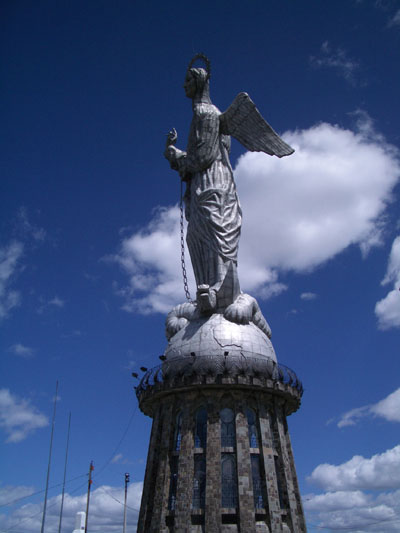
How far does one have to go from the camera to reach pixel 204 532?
2873cm

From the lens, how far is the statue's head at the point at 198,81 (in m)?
42.2

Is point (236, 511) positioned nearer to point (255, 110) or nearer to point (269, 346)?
point (269, 346)

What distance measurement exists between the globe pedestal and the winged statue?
196 cm

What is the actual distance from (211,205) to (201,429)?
16.1 meters

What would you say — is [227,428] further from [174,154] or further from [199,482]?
[174,154]

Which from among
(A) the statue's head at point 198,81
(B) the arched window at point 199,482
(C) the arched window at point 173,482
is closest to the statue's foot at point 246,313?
(B) the arched window at point 199,482

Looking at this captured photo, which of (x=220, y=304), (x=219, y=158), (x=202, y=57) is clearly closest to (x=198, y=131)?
(x=219, y=158)

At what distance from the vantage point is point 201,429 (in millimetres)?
32625

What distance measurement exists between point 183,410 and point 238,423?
366 cm

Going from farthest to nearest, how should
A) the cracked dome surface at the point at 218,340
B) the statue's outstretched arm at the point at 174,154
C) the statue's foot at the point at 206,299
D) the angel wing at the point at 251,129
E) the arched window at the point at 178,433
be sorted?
the statue's outstretched arm at the point at 174,154, the angel wing at the point at 251,129, the statue's foot at the point at 206,299, the cracked dome surface at the point at 218,340, the arched window at the point at 178,433

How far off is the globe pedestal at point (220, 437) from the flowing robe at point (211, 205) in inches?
136

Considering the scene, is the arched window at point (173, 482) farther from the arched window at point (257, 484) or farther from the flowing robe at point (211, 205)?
the flowing robe at point (211, 205)

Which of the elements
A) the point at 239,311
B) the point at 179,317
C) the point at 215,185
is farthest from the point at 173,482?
the point at 215,185

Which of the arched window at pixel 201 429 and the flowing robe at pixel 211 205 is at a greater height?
the flowing robe at pixel 211 205
